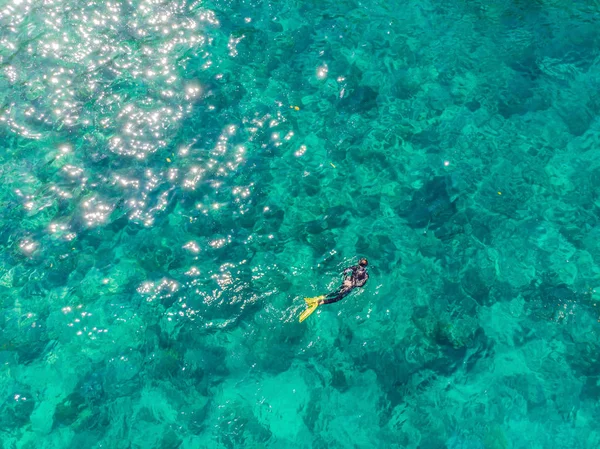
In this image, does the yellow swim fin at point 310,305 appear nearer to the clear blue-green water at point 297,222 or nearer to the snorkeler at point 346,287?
the snorkeler at point 346,287

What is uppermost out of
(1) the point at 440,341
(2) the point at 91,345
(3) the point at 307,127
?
(3) the point at 307,127

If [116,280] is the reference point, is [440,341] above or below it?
below

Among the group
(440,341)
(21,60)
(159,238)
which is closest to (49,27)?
(21,60)

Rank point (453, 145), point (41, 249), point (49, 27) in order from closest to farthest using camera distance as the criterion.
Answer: point (41, 249) < point (453, 145) < point (49, 27)

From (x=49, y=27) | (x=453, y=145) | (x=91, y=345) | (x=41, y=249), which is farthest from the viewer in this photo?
(x=49, y=27)

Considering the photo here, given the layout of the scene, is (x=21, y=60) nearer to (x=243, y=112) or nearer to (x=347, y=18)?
(x=243, y=112)

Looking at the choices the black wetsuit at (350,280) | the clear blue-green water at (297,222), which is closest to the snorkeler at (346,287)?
the black wetsuit at (350,280)

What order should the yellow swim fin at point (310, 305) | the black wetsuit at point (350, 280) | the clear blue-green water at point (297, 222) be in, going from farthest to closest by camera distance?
the black wetsuit at point (350, 280), the yellow swim fin at point (310, 305), the clear blue-green water at point (297, 222)
